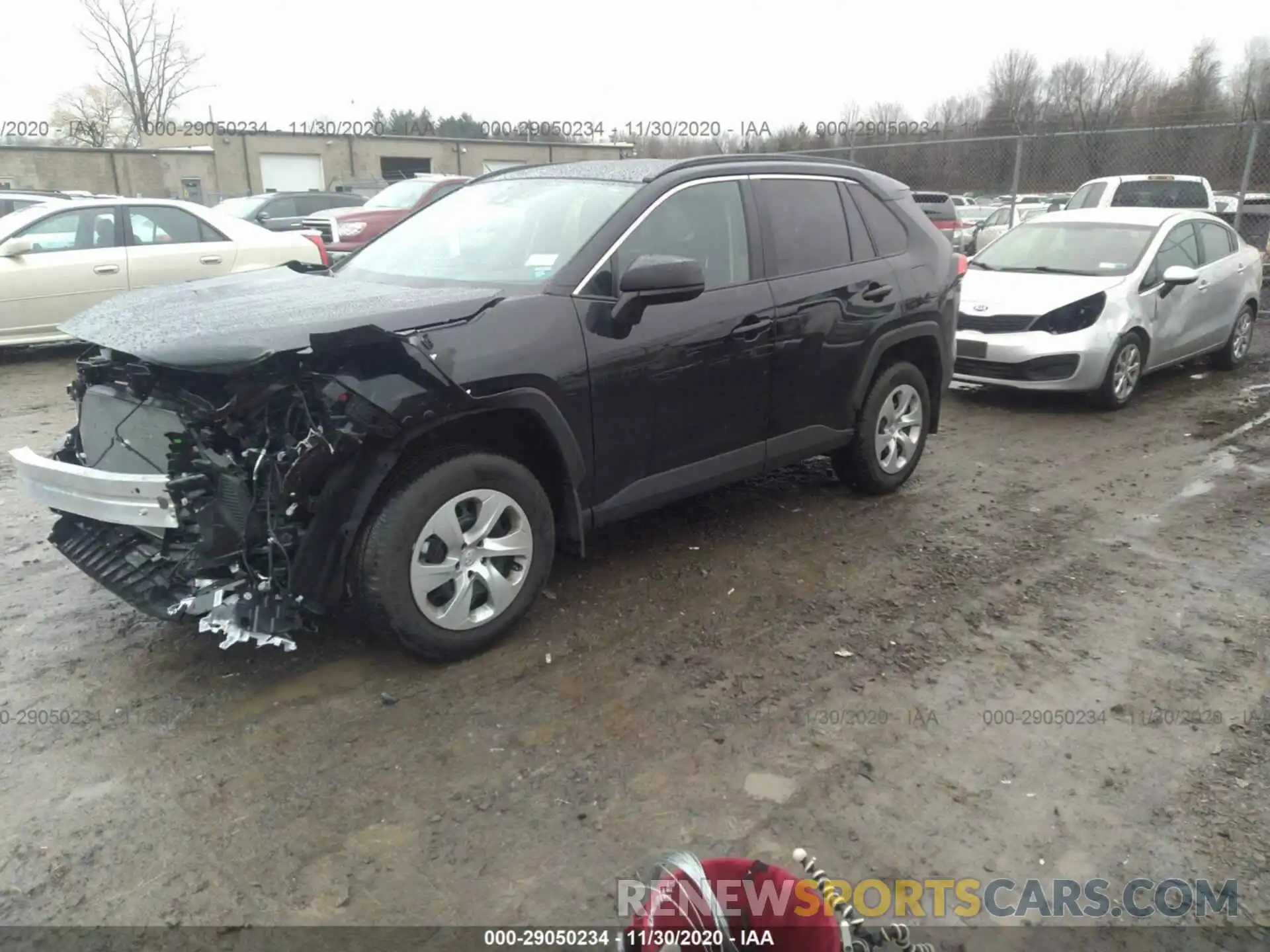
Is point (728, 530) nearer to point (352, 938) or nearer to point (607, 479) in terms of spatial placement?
point (607, 479)

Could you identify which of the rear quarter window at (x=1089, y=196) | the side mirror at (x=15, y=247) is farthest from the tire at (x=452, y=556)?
the rear quarter window at (x=1089, y=196)

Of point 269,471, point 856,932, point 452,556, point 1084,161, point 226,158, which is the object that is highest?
point 226,158

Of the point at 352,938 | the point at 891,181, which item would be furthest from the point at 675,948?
the point at 891,181

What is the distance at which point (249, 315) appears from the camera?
336cm

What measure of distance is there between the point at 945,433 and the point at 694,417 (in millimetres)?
3631

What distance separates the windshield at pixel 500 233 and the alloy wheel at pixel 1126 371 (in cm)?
526

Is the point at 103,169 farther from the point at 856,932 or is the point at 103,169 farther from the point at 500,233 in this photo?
the point at 856,932

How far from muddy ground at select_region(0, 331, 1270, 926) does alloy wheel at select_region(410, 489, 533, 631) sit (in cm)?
25

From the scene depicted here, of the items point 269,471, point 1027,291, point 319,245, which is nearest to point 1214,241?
point 1027,291

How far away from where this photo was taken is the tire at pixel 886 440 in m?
5.28

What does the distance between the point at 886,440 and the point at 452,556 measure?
9.82 ft

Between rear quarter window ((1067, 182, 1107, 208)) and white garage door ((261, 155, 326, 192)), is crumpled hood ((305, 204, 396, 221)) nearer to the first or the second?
rear quarter window ((1067, 182, 1107, 208))

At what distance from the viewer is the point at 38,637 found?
379 centimetres

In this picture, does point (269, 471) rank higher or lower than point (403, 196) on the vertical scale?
lower
